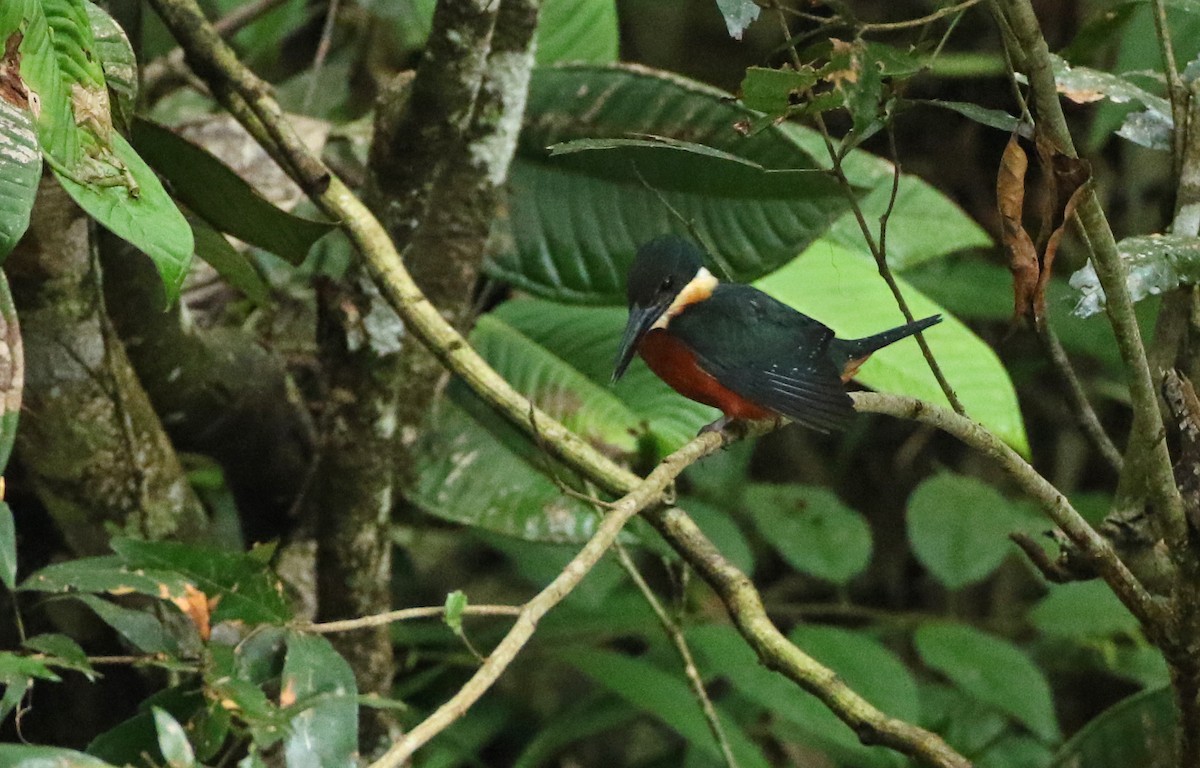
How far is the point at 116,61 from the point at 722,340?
928 millimetres

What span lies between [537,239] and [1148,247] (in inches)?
45.9

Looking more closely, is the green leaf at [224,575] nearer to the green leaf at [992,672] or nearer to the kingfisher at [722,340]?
the kingfisher at [722,340]

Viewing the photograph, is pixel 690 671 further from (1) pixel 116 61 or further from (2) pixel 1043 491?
(1) pixel 116 61

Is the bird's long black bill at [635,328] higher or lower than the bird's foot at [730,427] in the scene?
higher

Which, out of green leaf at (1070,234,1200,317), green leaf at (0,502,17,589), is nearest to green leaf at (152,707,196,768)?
green leaf at (0,502,17,589)

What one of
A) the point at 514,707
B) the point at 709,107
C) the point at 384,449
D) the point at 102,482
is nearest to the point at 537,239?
the point at 709,107

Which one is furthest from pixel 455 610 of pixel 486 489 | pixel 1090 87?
pixel 486 489

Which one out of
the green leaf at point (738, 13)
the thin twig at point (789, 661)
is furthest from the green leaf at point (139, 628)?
the green leaf at point (738, 13)

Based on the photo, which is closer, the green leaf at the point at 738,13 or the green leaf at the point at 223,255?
the green leaf at the point at 738,13

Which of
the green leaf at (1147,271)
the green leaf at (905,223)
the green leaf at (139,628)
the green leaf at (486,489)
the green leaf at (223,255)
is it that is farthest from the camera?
the green leaf at (905,223)

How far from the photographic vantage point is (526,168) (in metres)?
2.37

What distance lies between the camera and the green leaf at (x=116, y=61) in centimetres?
133

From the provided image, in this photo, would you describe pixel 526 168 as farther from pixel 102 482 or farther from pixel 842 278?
pixel 102 482

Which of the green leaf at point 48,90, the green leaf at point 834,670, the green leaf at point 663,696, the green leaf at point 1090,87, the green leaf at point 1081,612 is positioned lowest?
the green leaf at point 663,696
